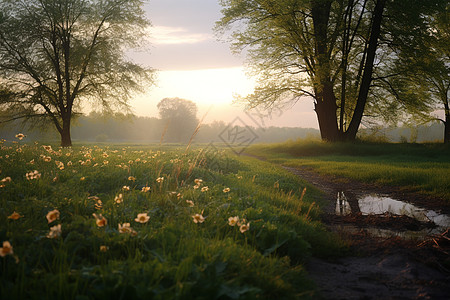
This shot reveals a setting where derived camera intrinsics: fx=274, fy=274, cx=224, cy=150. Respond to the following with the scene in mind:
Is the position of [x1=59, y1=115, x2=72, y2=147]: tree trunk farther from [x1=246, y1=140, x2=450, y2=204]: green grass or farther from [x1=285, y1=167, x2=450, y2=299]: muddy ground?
[x1=285, y1=167, x2=450, y2=299]: muddy ground

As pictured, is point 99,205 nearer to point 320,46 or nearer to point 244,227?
point 244,227

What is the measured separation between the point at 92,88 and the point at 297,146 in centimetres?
1872

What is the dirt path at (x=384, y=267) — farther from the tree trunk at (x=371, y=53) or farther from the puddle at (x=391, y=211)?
the tree trunk at (x=371, y=53)

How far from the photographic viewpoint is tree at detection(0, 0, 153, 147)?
21.4 metres

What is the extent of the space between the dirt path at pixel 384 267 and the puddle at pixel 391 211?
7.5 inches

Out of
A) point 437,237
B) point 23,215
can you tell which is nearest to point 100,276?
point 23,215

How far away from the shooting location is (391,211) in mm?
6309

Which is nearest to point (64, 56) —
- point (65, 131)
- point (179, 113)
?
point (65, 131)

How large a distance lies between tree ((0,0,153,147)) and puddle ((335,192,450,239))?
71.5ft

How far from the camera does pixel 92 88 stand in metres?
23.9

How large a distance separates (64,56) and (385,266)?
85.4 feet

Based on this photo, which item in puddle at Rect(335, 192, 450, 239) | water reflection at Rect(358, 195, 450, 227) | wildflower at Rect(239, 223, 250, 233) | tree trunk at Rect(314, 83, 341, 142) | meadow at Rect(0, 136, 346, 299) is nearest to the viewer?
Result: meadow at Rect(0, 136, 346, 299)

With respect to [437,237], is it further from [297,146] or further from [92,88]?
[92,88]

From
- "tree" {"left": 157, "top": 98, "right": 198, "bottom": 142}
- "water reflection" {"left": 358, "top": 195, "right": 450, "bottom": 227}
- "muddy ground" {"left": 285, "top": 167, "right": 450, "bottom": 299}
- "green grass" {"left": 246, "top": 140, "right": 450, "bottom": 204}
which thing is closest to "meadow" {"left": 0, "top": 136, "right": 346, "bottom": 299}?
"muddy ground" {"left": 285, "top": 167, "right": 450, "bottom": 299}
